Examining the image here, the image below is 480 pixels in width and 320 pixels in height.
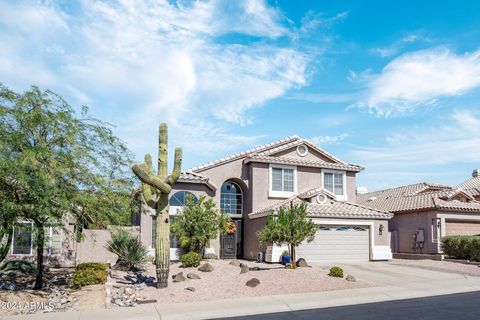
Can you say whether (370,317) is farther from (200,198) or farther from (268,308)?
(200,198)

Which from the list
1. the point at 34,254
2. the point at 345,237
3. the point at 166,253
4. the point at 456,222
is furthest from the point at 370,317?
the point at 456,222

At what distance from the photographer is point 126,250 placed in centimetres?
1956

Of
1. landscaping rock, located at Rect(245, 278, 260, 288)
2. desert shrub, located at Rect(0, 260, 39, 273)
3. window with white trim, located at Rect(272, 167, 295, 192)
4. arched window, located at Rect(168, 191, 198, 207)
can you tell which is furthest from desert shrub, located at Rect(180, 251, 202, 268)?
window with white trim, located at Rect(272, 167, 295, 192)

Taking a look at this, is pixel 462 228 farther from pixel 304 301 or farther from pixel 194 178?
pixel 304 301

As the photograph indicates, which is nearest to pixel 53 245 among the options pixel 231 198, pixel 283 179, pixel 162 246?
pixel 162 246

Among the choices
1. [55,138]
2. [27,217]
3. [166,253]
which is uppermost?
[55,138]

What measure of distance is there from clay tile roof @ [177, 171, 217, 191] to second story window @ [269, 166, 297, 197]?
3822 millimetres

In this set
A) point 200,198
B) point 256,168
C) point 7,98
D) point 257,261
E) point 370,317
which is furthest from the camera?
point 256,168

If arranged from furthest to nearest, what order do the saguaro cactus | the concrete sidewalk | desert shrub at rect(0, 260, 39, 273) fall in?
desert shrub at rect(0, 260, 39, 273) < the saguaro cactus < the concrete sidewalk

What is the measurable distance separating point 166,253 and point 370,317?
23.1ft

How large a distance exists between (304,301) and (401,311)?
287 centimetres

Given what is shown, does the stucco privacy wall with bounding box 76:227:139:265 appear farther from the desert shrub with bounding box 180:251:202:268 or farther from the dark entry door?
the dark entry door

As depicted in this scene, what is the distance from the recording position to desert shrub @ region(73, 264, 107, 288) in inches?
619

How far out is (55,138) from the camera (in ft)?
47.8
